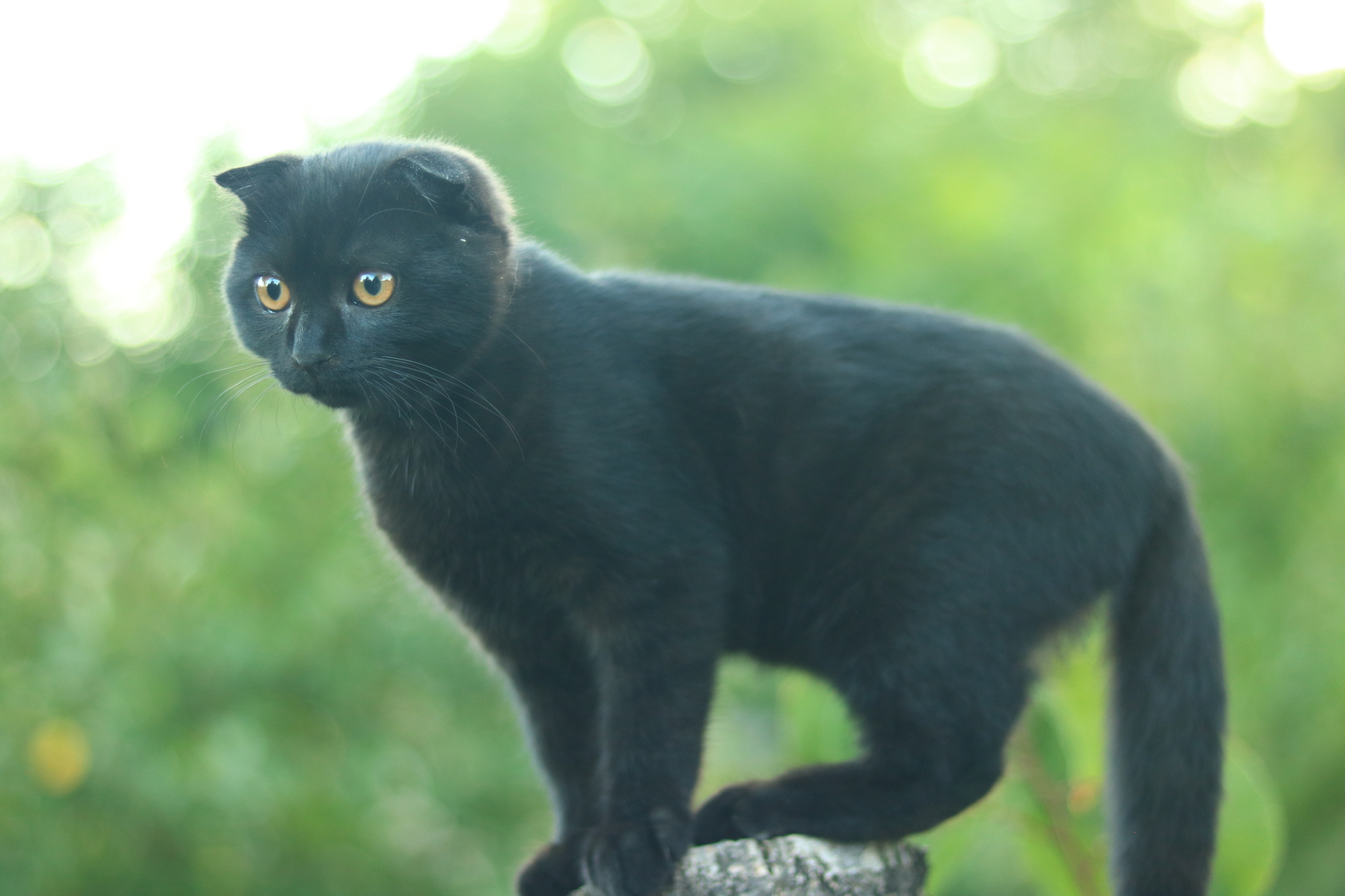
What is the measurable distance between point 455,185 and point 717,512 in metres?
0.75

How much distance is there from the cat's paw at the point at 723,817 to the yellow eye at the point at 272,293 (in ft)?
3.73

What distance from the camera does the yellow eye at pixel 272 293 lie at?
181 cm

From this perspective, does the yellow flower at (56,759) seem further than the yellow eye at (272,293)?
Yes

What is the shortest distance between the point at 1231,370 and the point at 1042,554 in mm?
2992

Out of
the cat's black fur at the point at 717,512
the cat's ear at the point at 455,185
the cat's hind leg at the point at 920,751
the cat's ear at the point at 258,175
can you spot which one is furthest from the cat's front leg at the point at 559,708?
the cat's ear at the point at 258,175

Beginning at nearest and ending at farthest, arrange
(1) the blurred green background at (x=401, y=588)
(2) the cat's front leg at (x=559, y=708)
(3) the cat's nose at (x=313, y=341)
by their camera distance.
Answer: (3) the cat's nose at (x=313, y=341)
(2) the cat's front leg at (x=559, y=708)
(1) the blurred green background at (x=401, y=588)

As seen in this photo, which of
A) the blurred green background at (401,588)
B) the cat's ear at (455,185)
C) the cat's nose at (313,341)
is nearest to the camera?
the cat's nose at (313,341)

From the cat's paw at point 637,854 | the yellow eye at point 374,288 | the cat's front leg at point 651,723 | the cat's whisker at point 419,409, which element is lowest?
the cat's paw at point 637,854

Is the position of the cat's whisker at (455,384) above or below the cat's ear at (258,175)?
below

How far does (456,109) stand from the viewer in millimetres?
9383

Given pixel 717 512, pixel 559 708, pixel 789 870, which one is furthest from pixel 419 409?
pixel 789 870

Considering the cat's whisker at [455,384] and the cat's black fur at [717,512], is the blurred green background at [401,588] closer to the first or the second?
the cat's black fur at [717,512]

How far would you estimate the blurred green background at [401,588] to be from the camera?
293 centimetres

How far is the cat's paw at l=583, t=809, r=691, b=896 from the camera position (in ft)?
5.62
